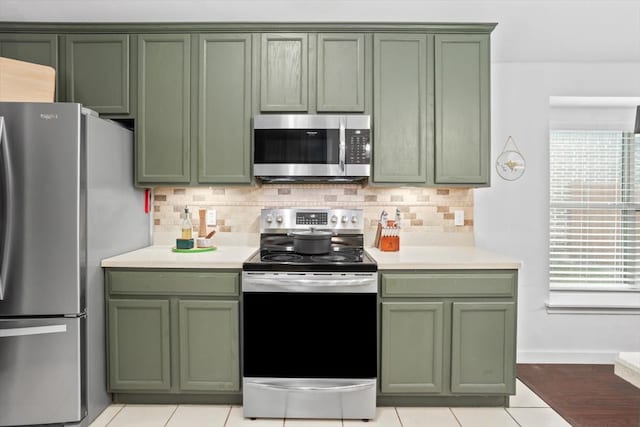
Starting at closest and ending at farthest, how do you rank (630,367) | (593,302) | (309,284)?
(630,367), (309,284), (593,302)

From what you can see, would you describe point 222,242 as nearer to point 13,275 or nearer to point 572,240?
point 13,275

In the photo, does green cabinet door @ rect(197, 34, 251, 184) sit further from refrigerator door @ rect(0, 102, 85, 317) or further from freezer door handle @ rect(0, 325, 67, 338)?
freezer door handle @ rect(0, 325, 67, 338)

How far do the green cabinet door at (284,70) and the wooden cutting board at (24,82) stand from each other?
4.10 ft

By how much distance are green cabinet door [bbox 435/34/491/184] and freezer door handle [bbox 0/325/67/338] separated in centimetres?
247

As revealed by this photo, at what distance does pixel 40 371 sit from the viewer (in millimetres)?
2139

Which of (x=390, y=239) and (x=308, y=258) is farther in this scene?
(x=390, y=239)

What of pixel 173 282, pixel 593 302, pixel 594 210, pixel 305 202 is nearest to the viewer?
pixel 173 282

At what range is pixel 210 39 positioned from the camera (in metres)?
2.75

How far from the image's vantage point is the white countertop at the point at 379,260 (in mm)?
2393

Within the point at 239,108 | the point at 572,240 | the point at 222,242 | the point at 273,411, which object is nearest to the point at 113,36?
the point at 239,108

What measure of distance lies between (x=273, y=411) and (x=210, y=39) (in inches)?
92.9

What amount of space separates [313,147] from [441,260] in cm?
108

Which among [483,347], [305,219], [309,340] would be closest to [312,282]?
[309,340]

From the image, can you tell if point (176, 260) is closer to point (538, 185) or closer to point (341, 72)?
point (341, 72)
